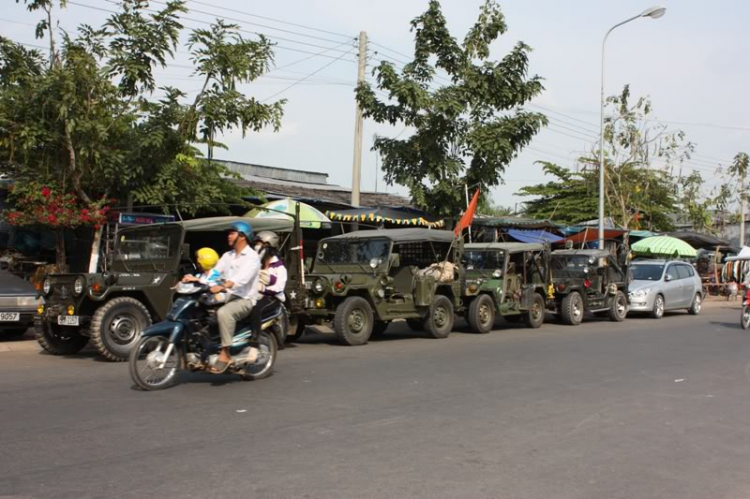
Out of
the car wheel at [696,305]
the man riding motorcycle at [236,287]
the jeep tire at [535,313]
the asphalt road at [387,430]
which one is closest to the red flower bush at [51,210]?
the asphalt road at [387,430]

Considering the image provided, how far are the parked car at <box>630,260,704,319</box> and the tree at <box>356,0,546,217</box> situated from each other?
206 inches

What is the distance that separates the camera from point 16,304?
1260cm

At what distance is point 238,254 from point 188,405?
1.81 meters

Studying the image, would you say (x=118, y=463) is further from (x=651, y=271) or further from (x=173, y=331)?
(x=651, y=271)

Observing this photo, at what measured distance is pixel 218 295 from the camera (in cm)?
783

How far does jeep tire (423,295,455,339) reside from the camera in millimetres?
13789

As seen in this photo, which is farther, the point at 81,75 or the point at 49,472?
the point at 81,75

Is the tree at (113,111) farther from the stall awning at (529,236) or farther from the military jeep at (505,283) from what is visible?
the stall awning at (529,236)

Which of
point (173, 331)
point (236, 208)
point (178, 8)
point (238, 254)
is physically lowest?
point (173, 331)

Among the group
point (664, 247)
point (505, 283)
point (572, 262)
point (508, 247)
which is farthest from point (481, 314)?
point (664, 247)

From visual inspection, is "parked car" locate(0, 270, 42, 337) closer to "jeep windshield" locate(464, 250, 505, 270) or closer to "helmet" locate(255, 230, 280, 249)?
"helmet" locate(255, 230, 280, 249)

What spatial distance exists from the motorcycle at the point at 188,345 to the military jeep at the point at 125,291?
259 centimetres

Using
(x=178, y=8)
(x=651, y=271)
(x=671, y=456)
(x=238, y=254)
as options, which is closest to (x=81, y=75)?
(x=178, y=8)

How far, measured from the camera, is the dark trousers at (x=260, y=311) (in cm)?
816
